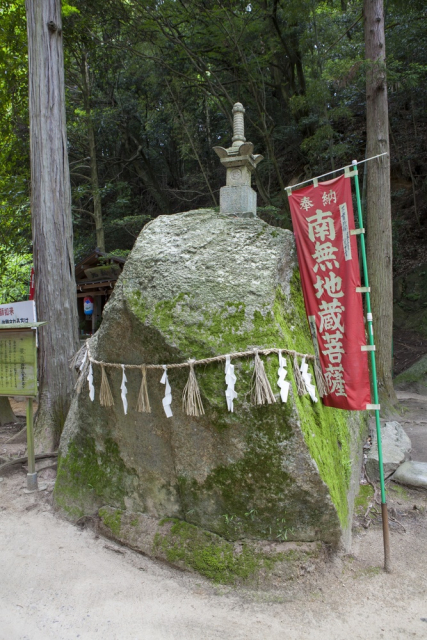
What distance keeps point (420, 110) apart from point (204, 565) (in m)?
14.6

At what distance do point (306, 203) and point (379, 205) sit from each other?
12.5 ft

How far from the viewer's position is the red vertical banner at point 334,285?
3154 millimetres

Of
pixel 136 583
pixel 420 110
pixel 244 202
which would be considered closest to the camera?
pixel 136 583

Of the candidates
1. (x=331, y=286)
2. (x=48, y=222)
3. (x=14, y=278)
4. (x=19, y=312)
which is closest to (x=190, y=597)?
(x=331, y=286)

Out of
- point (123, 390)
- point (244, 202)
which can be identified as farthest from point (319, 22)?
point (123, 390)

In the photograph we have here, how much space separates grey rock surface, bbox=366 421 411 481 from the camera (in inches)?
175

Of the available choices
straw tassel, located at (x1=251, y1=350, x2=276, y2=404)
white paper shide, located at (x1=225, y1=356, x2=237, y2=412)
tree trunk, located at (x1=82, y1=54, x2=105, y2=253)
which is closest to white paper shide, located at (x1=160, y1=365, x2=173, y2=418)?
white paper shide, located at (x1=225, y1=356, x2=237, y2=412)

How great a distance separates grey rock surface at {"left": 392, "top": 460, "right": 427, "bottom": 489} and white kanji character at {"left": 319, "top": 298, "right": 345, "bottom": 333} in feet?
6.99

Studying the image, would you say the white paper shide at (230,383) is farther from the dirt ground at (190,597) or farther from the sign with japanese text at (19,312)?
the sign with japanese text at (19,312)

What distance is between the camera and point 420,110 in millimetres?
13258

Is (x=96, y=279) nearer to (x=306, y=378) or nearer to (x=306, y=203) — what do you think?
(x=306, y=203)

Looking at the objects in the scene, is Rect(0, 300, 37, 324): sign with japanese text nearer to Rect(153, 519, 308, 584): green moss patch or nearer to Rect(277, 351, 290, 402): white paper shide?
Rect(153, 519, 308, 584): green moss patch

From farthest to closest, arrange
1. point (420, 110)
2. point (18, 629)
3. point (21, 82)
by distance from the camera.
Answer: point (420, 110)
point (21, 82)
point (18, 629)

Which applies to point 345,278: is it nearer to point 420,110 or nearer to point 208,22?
point 208,22
